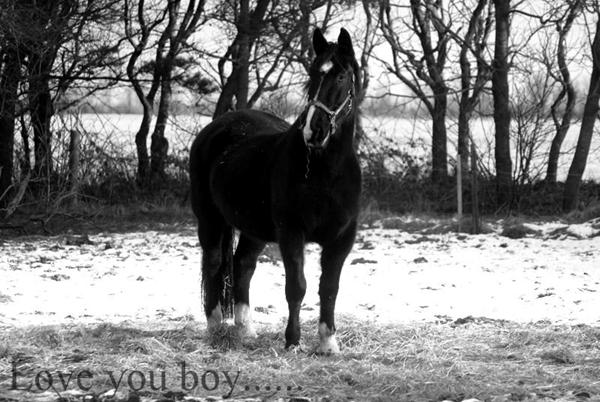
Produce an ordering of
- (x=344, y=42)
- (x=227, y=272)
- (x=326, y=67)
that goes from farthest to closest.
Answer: (x=227, y=272) → (x=344, y=42) → (x=326, y=67)

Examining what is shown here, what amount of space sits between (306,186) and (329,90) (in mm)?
634

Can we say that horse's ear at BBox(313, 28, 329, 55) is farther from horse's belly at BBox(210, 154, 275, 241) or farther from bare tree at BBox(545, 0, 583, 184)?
bare tree at BBox(545, 0, 583, 184)

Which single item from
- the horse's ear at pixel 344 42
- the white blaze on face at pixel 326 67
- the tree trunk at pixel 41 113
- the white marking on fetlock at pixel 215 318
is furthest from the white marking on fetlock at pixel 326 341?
the tree trunk at pixel 41 113

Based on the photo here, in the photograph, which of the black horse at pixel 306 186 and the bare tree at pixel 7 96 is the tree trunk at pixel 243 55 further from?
the black horse at pixel 306 186

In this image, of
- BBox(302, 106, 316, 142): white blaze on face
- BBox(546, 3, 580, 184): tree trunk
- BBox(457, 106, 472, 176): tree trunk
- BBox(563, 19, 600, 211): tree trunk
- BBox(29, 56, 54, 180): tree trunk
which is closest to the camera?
BBox(302, 106, 316, 142): white blaze on face

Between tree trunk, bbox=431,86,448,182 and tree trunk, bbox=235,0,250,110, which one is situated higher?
tree trunk, bbox=235,0,250,110

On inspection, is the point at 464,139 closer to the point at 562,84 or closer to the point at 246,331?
the point at 562,84

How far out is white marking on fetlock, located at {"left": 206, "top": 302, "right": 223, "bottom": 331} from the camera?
6554mm

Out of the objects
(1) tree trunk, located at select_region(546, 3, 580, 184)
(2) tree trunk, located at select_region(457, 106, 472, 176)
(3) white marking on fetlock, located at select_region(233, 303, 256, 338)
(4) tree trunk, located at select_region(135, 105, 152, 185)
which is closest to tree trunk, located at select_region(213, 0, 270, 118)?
(4) tree trunk, located at select_region(135, 105, 152, 185)

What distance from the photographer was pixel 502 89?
16.0m

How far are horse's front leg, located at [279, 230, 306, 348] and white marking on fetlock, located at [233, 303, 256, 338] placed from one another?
1.86ft

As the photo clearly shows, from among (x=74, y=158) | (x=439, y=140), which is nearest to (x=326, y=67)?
(x=74, y=158)

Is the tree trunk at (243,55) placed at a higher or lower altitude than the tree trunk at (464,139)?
higher

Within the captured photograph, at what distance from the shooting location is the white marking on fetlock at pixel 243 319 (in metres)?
6.41
